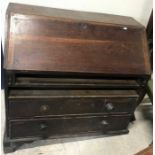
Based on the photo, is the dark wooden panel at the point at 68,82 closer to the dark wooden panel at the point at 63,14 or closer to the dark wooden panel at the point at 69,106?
the dark wooden panel at the point at 69,106

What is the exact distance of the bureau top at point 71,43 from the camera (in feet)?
4.51

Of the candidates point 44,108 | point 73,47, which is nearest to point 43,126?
point 44,108

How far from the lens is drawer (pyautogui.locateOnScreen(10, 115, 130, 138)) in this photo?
1551 mm

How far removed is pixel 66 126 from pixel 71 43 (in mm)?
599

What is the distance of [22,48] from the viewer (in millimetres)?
1369

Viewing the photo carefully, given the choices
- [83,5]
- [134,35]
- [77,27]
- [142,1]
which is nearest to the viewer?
[77,27]

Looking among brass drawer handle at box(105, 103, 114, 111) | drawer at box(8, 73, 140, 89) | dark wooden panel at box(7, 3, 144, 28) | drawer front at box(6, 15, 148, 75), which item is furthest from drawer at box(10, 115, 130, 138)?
dark wooden panel at box(7, 3, 144, 28)


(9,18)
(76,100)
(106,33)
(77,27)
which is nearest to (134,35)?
(106,33)

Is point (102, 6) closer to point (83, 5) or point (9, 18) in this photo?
point (83, 5)

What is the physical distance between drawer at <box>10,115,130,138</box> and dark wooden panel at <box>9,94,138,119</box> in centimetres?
6

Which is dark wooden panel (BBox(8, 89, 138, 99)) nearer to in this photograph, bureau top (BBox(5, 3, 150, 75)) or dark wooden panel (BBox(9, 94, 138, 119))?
dark wooden panel (BBox(9, 94, 138, 119))

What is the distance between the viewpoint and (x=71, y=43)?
1464 millimetres

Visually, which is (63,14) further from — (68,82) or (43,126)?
(43,126)

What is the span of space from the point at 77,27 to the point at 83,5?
42cm
